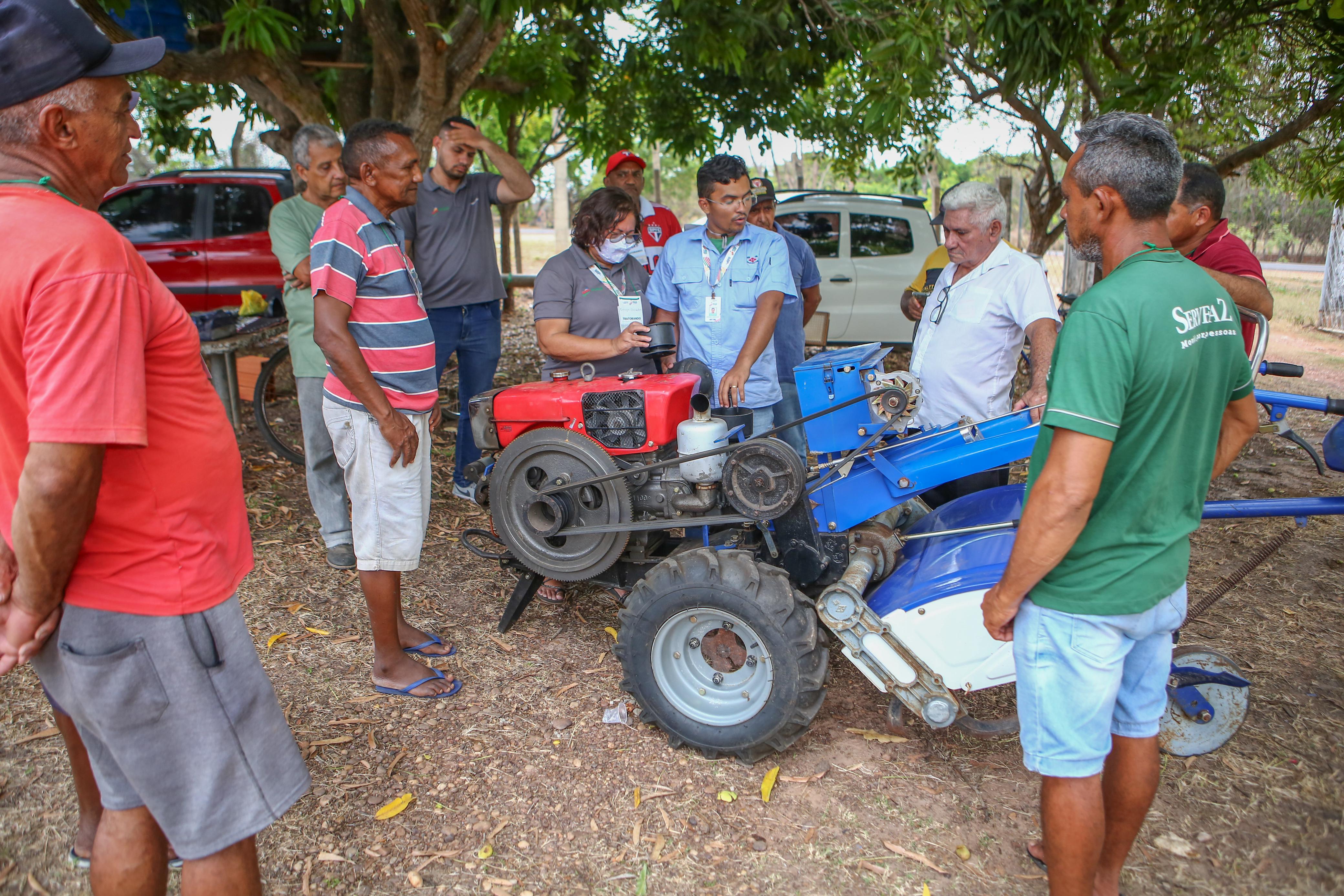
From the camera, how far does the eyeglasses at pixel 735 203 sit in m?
3.90

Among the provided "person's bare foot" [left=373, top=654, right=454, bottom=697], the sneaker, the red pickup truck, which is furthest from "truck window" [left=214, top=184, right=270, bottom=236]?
"person's bare foot" [left=373, top=654, right=454, bottom=697]

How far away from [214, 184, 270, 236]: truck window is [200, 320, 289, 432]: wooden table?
8.40 feet

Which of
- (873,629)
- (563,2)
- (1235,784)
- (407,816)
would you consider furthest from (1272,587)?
(563,2)

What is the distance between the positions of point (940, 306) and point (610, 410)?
1496 mm

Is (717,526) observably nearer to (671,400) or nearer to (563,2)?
(671,400)

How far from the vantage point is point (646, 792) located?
286 cm

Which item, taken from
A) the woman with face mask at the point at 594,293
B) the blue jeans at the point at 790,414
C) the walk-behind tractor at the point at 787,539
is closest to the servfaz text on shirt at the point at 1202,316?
the walk-behind tractor at the point at 787,539

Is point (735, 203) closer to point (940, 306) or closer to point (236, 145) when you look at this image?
point (940, 306)

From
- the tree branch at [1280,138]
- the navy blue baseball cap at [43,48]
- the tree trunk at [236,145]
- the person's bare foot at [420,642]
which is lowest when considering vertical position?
the person's bare foot at [420,642]

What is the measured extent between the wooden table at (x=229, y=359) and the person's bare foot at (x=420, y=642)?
2.75 metres

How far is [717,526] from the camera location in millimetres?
3324

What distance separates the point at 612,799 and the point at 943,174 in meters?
32.9

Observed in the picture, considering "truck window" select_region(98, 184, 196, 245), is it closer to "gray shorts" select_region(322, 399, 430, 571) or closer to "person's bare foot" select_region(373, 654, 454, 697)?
"gray shorts" select_region(322, 399, 430, 571)

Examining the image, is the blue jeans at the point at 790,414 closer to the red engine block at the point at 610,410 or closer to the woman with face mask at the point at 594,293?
the woman with face mask at the point at 594,293
